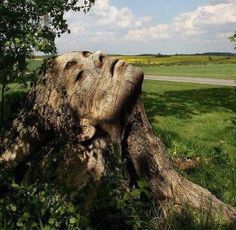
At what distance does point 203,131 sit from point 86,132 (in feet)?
28.1

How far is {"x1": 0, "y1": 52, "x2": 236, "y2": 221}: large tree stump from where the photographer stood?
19.1 feet

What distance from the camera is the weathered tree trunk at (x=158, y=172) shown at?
20.4 ft


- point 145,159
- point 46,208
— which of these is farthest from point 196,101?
point 46,208

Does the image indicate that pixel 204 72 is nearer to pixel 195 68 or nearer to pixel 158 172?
pixel 195 68

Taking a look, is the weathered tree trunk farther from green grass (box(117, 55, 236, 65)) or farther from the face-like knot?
green grass (box(117, 55, 236, 65))

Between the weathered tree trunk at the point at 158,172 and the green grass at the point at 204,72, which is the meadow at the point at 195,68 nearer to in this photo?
the green grass at the point at 204,72

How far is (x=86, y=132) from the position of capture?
5.84m

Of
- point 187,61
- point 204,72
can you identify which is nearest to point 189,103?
point 204,72

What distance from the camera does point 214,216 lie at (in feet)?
19.3

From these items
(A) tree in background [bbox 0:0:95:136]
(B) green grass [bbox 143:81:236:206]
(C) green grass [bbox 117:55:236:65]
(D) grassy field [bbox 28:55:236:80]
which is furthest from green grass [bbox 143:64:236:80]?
(A) tree in background [bbox 0:0:95:136]

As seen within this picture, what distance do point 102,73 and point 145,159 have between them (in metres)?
1.33

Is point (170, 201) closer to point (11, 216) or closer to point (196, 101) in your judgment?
point (11, 216)

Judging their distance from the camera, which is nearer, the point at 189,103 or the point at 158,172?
the point at 158,172

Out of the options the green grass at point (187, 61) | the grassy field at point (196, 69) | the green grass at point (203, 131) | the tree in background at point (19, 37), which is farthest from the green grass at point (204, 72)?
the tree in background at point (19, 37)
